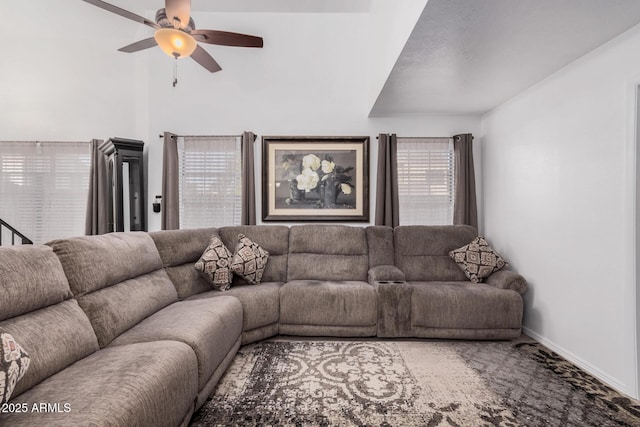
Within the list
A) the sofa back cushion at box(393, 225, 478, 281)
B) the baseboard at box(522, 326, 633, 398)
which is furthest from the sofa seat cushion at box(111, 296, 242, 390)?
Answer: the baseboard at box(522, 326, 633, 398)

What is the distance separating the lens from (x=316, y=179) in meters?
3.86

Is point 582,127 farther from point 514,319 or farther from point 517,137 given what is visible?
point 514,319

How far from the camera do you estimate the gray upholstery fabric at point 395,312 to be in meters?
2.77

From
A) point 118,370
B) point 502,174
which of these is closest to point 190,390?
point 118,370

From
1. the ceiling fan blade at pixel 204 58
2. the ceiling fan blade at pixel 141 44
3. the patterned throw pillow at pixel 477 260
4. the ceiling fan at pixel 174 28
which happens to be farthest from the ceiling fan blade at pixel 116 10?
the patterned throw pillow at pixel 477 260

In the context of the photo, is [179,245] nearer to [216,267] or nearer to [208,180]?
[216,267]

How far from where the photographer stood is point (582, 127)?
2346 millimetres

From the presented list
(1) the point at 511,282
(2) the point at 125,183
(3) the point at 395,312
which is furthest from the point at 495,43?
(2) the point at 125,183

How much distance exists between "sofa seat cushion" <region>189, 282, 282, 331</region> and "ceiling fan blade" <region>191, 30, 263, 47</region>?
2.21m

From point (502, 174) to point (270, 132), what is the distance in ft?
9.29

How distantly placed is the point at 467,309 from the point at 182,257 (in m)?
2.65

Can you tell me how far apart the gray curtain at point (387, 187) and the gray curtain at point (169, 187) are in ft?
8.24

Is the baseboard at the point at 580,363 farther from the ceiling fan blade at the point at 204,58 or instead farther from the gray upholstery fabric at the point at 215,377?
the ceiling fan blade at the point at 204,58

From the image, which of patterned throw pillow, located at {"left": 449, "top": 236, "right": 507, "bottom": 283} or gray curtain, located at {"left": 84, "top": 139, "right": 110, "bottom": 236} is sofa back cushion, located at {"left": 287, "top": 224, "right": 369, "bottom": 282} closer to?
patterned throw pillow, located at {"left": 449, "top": 236, "right": 507, "bottom": 283}
